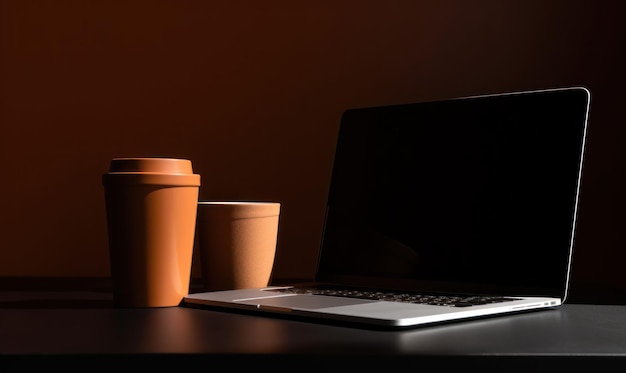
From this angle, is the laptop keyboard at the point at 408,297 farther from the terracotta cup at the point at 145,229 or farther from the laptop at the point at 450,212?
the terracotta cup at the point at 145,229

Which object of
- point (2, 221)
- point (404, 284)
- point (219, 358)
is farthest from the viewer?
point (2, 221)

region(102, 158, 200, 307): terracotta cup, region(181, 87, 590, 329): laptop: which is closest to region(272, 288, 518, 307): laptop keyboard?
region(181, 87, 590, 329): laptop

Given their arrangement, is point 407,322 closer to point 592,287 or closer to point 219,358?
point 219,358

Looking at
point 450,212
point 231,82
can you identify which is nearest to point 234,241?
Result: point 450,212

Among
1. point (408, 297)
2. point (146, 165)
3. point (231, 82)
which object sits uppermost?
point (231, 82)

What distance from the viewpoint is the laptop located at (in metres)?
0.77

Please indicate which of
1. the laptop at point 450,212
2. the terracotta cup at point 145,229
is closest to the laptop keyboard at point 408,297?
the laptop at point 450,212

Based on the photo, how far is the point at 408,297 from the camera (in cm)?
74

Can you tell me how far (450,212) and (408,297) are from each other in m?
0.18

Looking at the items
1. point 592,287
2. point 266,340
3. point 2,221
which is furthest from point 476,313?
point 2,221

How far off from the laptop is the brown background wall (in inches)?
12.8

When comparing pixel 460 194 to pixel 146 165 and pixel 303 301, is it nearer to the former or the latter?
pixel 303 301

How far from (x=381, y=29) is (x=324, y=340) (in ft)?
2.91

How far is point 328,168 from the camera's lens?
4.40ft
